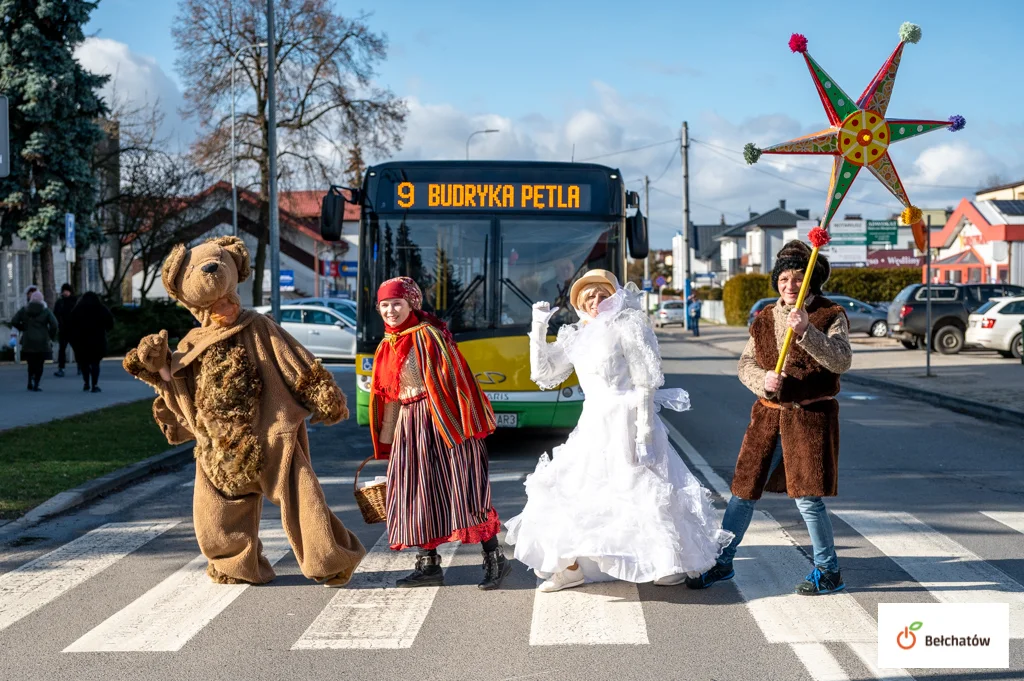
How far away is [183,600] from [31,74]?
24.5 meters

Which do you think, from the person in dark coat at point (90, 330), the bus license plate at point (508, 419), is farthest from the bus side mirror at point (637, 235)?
the person in dark coat at point (90, 330)

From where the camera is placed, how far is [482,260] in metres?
11.0

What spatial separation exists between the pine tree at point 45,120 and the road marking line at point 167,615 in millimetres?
23346

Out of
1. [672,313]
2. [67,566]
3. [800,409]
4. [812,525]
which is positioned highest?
[672,313]

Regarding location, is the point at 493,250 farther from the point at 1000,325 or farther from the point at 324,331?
the point at 1000,325

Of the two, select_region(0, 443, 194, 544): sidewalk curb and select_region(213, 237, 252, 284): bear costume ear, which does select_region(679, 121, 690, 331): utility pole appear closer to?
select_region(0, 443, 194, 544): sidewalk curb

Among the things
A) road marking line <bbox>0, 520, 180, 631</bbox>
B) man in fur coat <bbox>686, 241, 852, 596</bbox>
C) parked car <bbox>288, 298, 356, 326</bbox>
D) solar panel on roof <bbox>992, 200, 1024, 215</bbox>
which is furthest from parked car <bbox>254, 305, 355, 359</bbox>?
solar panel on roof <bbox>992, 200, 1024, 215</bbox>

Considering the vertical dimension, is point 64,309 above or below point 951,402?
above

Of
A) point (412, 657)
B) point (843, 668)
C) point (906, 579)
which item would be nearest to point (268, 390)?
point (412, 657)

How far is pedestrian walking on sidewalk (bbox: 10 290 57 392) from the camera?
18.2 metres

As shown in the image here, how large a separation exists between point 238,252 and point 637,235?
19.5 feet

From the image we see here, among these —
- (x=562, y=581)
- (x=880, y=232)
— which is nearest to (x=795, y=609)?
(x=562, y=581)

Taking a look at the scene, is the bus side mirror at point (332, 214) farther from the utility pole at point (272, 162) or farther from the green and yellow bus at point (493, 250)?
the utility pole at point (272, 162)

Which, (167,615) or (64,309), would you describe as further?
(64,309)
